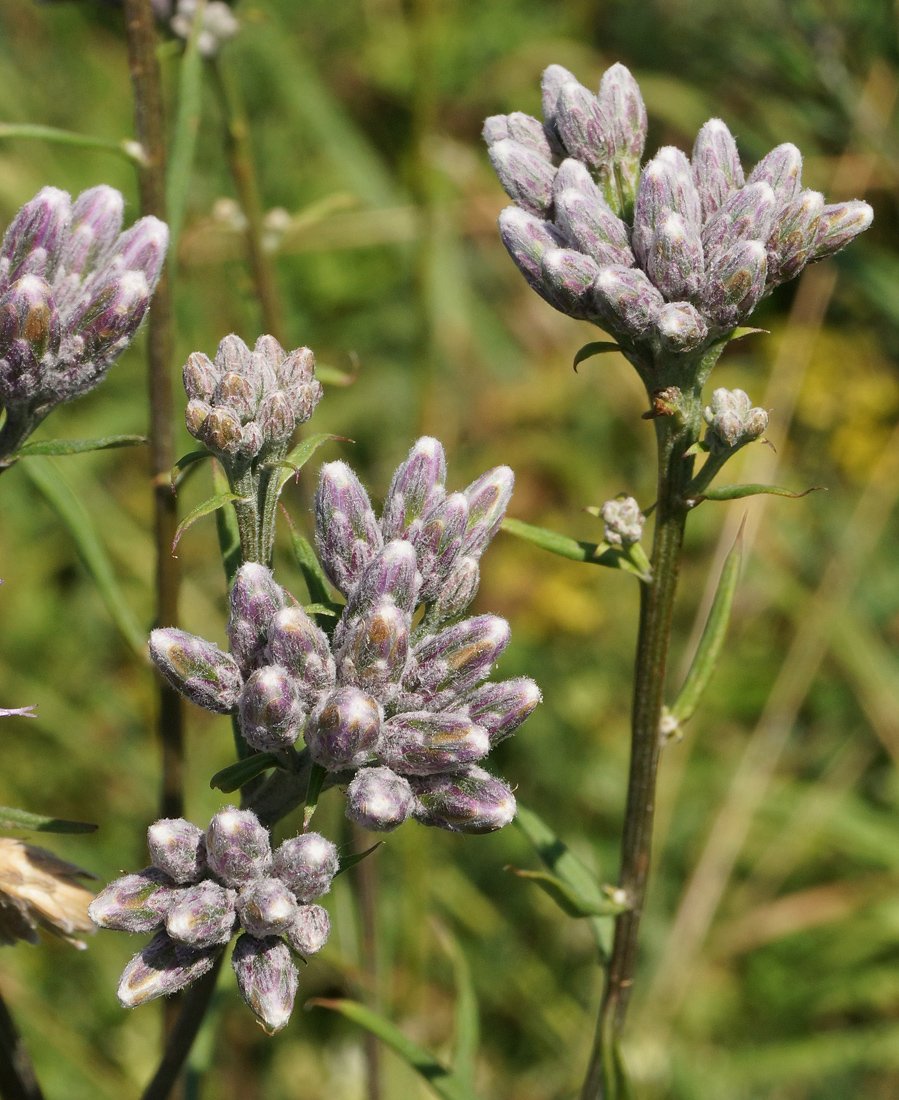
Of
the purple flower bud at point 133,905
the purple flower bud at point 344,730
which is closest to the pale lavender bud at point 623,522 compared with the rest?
the purple flower bud at point 344,730

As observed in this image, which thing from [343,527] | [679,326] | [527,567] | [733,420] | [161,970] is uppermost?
[679,326]

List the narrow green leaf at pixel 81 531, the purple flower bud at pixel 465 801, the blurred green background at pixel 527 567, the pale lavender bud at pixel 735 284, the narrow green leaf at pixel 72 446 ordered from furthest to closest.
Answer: the blurred green background at pixel 527 567 → the narrow green leaf at pixel 81 531 → the narrow green leaf at pixel 72 446 → the pale lavender bud at pixel 735 284 → the purple flower bud at pixel 465 801

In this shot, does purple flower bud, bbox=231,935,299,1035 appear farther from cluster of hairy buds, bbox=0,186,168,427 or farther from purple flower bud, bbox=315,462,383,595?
cluster of hairy buds, bbox=0,186,168,427

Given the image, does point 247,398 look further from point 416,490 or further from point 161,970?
point 161,970

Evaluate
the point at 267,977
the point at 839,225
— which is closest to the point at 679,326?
the point at 839,225

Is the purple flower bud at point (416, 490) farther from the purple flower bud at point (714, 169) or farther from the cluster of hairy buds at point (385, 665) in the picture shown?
the purple flower bud at point (714, 169)

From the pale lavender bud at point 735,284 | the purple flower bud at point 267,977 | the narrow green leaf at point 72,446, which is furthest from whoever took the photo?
the narrow green leaf at point 72,446
